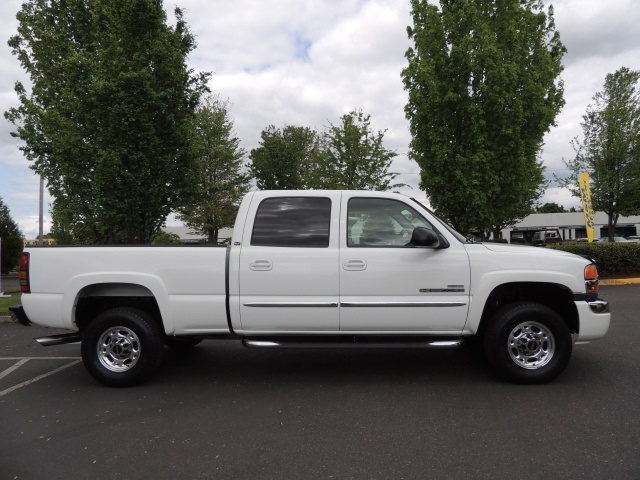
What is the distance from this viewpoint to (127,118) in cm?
986

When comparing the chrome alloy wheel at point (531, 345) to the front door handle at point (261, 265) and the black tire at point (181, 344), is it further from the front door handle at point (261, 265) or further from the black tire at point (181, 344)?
the black tire at point (181, 344)

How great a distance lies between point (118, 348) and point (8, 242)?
26978mm

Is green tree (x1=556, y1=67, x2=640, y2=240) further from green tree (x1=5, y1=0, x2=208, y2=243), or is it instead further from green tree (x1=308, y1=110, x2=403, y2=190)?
green tree (x1=5, y1=0, x2=208, y2=243)

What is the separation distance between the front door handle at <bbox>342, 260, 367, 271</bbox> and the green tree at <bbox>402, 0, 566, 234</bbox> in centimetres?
1135

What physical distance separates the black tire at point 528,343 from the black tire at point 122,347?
3.45 meters

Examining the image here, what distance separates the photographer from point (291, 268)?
4410 millimetres

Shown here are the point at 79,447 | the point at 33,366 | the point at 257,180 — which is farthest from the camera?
the point at 257,180

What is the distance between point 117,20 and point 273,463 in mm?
10486

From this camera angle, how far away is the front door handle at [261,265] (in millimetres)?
4414

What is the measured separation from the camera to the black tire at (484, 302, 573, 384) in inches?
173

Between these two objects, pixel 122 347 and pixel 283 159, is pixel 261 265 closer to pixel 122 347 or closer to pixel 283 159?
pixel 122 347

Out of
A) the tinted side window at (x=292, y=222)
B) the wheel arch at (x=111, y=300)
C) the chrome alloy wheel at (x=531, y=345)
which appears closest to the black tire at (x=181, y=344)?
the wheel arch at (x=111, y=300)

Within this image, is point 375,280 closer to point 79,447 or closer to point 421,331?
point 421,331

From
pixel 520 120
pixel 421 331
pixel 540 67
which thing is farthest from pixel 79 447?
pixel 540 67
